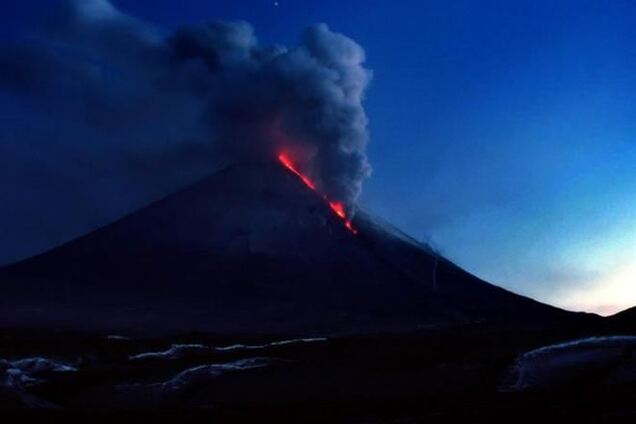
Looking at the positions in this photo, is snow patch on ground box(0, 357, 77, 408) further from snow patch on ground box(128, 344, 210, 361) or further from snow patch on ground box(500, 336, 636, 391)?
snow patch on ground box(500, 336, 636, 391)

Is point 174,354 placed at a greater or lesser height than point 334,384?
greater

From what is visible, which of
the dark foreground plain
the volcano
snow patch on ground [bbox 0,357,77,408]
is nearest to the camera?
the dark foreground plain

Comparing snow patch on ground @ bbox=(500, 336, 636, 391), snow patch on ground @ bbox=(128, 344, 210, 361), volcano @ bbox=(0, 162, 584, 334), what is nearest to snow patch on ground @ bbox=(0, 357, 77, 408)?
snow patch on ground @ bbox=(128, 344, 210, 361)

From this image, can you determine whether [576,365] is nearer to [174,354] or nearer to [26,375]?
[26,375]

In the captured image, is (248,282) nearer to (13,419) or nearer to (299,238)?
(299,238)

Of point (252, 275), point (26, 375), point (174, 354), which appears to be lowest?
point (26, 375)

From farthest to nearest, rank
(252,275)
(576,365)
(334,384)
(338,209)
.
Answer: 1. (338,209)
2. (252,275)
3. (334,384)
4. (576,365)

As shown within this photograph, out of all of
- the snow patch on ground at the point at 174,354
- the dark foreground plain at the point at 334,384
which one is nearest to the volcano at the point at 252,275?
the snow patch on ground at the point at 174,354

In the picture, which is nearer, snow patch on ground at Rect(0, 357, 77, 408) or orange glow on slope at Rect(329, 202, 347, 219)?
snow patch on ground at Rect(0, 357, 77, 408)

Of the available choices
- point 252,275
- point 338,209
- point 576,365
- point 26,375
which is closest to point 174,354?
point 26,375

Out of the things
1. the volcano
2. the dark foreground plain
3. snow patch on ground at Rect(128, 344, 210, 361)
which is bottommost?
the dark foreground plain
